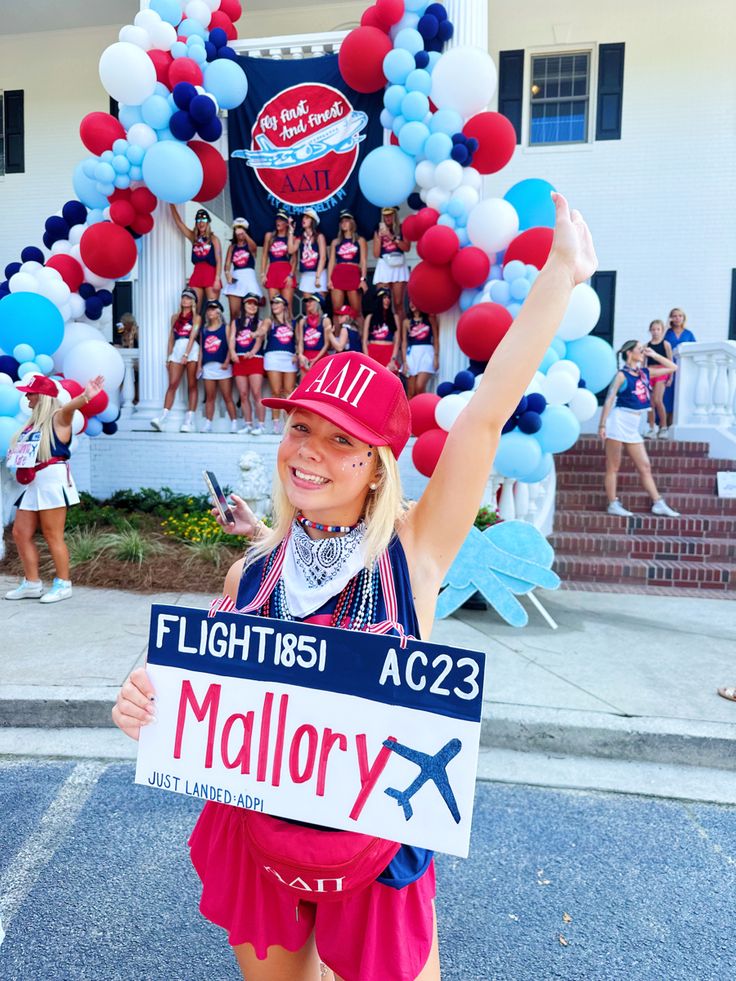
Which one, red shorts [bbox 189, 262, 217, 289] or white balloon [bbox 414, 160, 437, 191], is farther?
red shorts [bbox 189, 262, 217, 289]

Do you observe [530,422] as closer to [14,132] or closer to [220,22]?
[220,22]

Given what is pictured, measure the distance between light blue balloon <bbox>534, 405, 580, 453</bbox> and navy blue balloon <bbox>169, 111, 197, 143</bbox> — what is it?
17.1ft

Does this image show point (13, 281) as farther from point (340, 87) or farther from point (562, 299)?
point (562, 299)

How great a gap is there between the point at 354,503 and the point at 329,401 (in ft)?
0.76

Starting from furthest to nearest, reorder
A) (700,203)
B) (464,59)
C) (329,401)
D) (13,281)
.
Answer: (700,203), (13,281), (464,59), (329,401)

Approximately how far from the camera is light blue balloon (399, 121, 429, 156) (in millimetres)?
6941

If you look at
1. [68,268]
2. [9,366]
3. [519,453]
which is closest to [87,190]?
[68,268]

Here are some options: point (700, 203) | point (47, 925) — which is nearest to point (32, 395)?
point (47, 925)

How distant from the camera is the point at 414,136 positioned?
696cm

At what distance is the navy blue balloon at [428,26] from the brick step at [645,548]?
5.31 metres

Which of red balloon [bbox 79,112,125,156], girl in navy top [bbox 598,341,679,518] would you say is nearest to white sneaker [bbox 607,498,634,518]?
girl in navy top [bbox 598,341,679,518]

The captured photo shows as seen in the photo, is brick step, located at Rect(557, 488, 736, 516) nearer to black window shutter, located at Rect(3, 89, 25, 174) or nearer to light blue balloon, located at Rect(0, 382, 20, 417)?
light blue balloon, located at Rect(0, 382, 20, 417)

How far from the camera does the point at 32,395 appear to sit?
18.5 feet

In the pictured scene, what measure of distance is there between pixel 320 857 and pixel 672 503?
7569 millimetres
